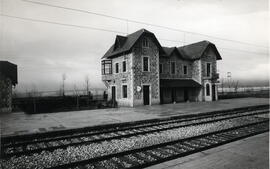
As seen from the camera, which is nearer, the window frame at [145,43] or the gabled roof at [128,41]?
the gabled roof at [128,41]

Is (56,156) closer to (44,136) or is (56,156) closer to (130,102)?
(44,136)

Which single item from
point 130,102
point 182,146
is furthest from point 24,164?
point 130,102

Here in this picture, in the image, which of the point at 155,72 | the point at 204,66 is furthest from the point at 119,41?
the point at 204,66

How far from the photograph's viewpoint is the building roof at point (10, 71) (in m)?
18.8

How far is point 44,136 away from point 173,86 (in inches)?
757

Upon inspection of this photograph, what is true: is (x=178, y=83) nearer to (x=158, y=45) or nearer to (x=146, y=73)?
(x=146, y=73)

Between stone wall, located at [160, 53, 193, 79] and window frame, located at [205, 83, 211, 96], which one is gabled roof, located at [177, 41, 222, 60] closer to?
stone wall, located at [160, 53, 193, 79]

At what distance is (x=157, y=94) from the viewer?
80.6 ft

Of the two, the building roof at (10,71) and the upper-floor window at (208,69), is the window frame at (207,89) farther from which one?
the building roof at (10,71)

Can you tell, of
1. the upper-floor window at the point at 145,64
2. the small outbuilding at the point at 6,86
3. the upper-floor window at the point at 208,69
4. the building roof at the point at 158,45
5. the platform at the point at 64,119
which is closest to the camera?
the platform at the point at 64,119

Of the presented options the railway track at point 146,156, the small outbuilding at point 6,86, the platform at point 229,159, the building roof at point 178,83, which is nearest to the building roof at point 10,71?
the small outbuilding at point 6,86

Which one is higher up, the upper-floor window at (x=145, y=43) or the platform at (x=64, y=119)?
the upper-floor window at (x=145, y=43)

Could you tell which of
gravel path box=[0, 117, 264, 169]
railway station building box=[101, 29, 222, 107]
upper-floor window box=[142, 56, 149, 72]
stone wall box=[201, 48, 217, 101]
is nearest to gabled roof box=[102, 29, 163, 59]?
railway station building box=[101, 29, 222, 107]

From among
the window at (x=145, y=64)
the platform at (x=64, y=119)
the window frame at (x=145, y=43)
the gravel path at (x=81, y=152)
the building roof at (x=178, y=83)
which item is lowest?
the gravel path at (x=81, y=152)
